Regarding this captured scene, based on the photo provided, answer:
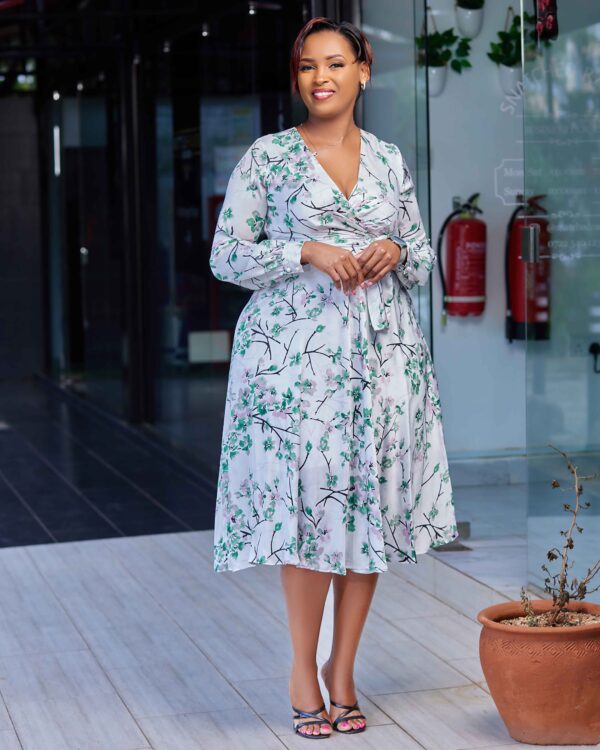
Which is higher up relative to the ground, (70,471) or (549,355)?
(549,355)

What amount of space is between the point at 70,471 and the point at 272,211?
13.1 ft

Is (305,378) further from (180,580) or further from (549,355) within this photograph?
(180,580)

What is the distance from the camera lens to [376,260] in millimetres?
2830

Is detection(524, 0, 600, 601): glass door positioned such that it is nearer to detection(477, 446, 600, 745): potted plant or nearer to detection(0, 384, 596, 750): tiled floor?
detection(0, 384, 596, 750): tiled floor

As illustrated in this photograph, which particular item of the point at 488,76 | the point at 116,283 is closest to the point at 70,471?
the point at 116,283

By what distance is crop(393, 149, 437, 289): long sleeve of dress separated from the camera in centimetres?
296

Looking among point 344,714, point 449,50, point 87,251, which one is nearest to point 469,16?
point 449,50

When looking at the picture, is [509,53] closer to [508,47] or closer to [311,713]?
[508,47]

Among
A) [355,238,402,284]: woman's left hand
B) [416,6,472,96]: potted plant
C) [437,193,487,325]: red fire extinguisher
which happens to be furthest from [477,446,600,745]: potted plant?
[416,6,472,96]: potted plant

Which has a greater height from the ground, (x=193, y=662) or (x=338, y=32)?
(x=338, y=32)

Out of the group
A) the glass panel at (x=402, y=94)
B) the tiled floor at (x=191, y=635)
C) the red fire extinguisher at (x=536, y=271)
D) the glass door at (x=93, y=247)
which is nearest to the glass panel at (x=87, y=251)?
the glass door at (x=93, y=247)

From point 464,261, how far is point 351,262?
280cm

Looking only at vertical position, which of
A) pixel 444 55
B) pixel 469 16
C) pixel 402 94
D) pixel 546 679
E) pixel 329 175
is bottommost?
pixel 546 679

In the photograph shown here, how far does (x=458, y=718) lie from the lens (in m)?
3.05
